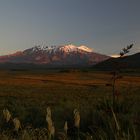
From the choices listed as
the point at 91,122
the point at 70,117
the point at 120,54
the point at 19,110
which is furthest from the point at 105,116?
the point at 19,110

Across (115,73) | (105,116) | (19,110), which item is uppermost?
(115,73)

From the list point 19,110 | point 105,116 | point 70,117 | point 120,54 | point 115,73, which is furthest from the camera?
point 19,110

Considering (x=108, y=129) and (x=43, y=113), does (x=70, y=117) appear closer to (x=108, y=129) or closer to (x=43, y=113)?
(x=43, y=113)

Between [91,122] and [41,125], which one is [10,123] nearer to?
[41,125]

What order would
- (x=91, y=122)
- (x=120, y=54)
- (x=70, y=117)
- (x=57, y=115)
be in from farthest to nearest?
(x=57, y=115), (x=70, y=117), (x=91, y=122), (x=120, y=54)

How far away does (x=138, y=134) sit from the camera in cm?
642

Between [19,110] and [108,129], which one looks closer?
[108,129]

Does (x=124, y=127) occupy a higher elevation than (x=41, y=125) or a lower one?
higher

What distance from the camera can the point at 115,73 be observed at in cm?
667

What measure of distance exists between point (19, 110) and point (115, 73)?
6.40 meters

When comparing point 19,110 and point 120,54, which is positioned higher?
point 120,54

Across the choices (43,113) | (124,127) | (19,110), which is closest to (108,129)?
(124,127)

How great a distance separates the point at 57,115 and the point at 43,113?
0.66 m

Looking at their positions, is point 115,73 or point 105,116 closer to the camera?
point 115,73
